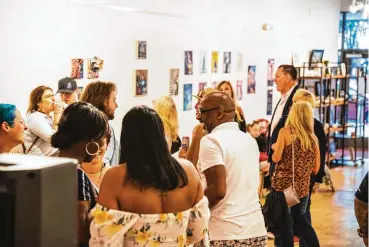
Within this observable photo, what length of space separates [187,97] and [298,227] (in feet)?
11.8

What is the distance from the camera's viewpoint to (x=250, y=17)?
35.7 feet

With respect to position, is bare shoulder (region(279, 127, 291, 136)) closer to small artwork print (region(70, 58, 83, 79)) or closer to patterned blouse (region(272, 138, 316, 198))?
patterned blouse (region(272, 138, 316, 198))

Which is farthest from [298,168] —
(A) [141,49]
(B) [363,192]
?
(A) [141,49]

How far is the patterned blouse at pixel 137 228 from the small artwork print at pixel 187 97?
6.33 metres

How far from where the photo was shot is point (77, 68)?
7.23 m

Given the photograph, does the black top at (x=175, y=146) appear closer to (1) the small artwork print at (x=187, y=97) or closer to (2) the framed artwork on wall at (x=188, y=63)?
(1) the small artwork print at (x=187, y=97)

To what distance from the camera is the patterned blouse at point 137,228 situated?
2.74 metres

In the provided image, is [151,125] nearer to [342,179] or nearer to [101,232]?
[101,232]

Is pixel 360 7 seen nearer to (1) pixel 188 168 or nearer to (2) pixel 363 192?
(2) pixel 363 192

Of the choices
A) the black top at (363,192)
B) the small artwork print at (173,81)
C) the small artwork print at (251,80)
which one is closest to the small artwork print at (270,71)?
the small artwork print at (251,80)

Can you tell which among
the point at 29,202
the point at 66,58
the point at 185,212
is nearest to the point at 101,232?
the point at 185,212

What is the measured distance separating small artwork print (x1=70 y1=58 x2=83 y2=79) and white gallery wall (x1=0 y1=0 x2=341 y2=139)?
0.05 meters

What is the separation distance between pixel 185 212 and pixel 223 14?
24.5 feet

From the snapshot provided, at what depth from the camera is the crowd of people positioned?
2.79m
